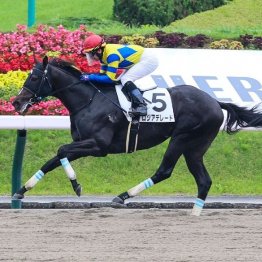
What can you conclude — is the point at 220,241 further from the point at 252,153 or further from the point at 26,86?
the point at 252,153

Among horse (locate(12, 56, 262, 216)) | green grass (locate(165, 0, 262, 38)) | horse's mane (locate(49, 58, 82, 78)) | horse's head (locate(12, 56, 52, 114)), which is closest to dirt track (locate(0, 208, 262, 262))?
horse (locate(12, 56, 262, 216))

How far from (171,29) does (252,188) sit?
17.3 ft

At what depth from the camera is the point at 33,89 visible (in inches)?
412

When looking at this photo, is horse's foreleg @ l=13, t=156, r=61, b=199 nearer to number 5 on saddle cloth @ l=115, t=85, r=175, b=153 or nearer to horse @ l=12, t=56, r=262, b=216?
horse @ l=12, t=56, r=262, b=216

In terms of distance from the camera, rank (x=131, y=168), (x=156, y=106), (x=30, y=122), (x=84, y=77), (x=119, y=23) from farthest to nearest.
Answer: (x=119, y=23) < (x=131, y=168) < (x=30, y=122) < (x=84, y=77) < (x=156, y=106)

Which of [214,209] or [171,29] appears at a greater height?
[214,209]

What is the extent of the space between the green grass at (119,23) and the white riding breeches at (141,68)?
205 inches

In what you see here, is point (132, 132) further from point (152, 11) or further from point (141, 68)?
point (152, 11)

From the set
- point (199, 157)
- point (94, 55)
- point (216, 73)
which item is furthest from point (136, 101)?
point (216, 73)

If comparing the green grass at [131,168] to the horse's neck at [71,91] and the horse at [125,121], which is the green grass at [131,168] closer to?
the horse at [125,121]

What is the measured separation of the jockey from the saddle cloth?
0.26 feet

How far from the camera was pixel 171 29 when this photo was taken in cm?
1698

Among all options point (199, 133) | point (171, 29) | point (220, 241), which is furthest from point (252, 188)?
point (171, 29)

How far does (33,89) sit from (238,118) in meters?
2.00
